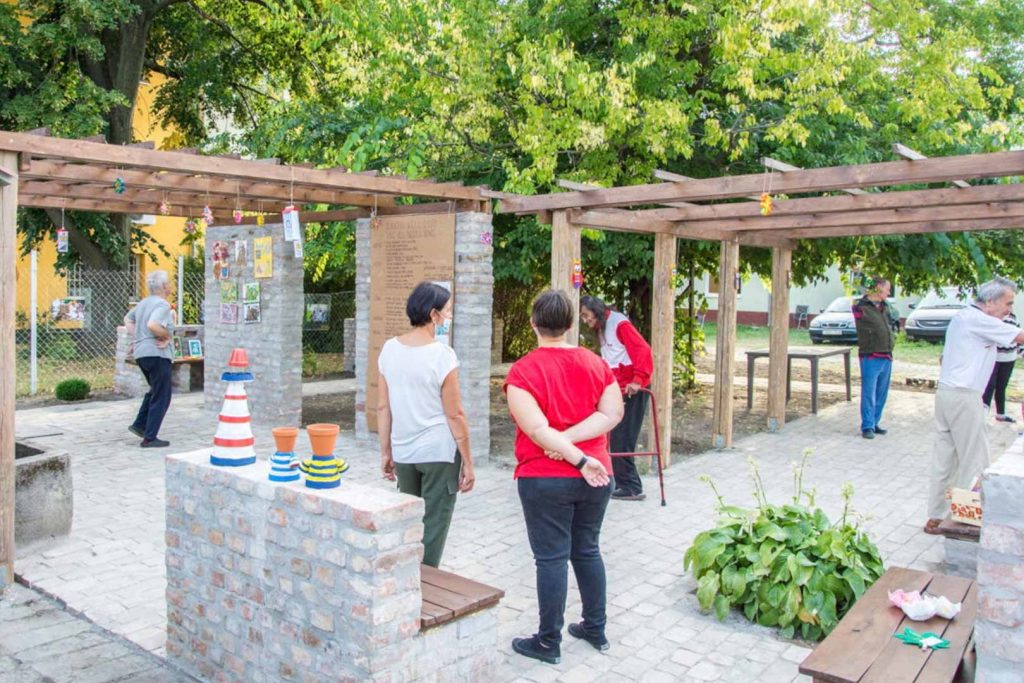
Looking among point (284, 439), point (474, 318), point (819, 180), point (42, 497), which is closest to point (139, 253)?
point (474, 318)

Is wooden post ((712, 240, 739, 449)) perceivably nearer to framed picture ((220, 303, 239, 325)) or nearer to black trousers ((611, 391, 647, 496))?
black trousers ((611, 391, 647, 496))

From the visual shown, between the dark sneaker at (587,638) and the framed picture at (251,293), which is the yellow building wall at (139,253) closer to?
the framed picture at (251,293)

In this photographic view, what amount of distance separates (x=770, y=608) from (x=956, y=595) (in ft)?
3.12

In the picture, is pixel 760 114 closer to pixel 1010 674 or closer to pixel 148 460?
pixel 148 460

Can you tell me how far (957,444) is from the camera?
5793 mm

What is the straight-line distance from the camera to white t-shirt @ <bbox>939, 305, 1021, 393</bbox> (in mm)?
5543

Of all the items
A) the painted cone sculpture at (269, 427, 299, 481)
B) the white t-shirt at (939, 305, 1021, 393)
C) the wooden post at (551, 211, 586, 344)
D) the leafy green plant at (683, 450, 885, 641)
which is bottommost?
the leafy green plant at (683, 450, 885, 641)

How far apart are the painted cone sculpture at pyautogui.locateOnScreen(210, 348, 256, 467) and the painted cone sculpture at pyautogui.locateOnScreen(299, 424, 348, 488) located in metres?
0.46

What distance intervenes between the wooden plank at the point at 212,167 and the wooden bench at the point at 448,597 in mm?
3810

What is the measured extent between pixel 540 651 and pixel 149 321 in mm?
6021

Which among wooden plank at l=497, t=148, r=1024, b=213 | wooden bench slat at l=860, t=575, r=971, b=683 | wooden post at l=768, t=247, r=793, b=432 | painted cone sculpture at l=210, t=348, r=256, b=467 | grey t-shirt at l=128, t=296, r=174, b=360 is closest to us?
wooden bench slat at l=860, t=575, r=971, b=683

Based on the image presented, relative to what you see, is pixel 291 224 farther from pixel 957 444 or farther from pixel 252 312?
pixel 957 444

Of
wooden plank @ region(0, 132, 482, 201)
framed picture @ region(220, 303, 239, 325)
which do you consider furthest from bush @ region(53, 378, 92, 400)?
wooden plank @ region(0, 132, 482, 201)

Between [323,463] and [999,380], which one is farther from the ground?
[323,463]
